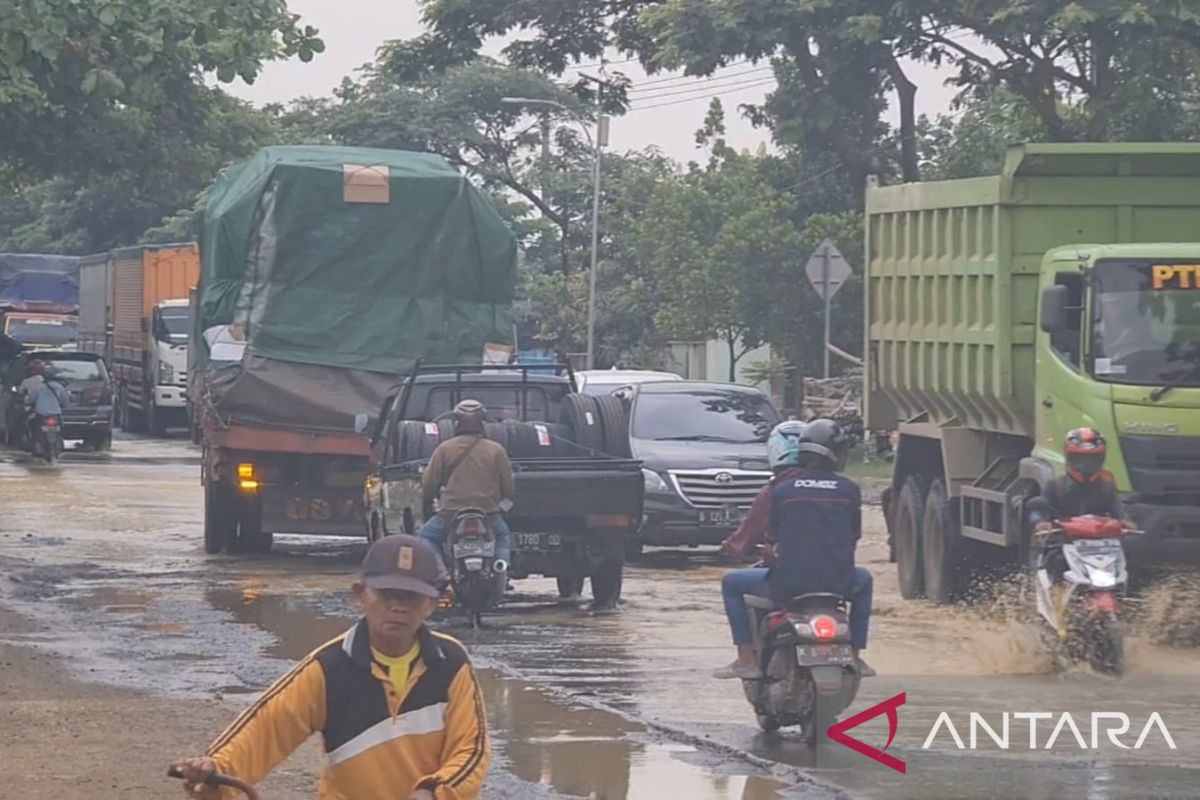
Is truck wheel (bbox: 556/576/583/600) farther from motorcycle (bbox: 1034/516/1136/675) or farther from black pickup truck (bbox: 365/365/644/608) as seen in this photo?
motorcycle (bbox: 1034/516/1136/675)

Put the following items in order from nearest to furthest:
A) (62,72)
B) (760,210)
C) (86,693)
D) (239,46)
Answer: (86,693) → (239,46) → (62,72) → (760,210)

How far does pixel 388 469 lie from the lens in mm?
16734

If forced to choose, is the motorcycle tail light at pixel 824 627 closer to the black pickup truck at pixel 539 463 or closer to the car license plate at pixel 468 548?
the car license plate at pixel 468 548

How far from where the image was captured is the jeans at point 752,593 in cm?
1070

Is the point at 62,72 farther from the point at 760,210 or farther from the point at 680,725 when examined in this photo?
the point at 760,210

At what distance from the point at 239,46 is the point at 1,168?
14.1 m

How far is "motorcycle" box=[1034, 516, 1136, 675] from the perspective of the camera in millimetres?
12812

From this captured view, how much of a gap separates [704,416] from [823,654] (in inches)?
462

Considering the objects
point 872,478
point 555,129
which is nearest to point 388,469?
point 872,478

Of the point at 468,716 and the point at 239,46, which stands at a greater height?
the point at 239,46

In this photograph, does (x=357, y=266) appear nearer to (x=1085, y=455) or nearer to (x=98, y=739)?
(x=1085, y=455)

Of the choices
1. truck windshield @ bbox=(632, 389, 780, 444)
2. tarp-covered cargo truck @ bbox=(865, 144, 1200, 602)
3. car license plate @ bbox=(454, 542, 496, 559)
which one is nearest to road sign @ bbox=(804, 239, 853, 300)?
→ truck windshield @ bbox=(632, 389, 780, 444)

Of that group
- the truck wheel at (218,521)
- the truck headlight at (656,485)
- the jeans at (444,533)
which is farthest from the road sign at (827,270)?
the jeans at (444,533)

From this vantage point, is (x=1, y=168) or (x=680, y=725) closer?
(x=680, y=725)
